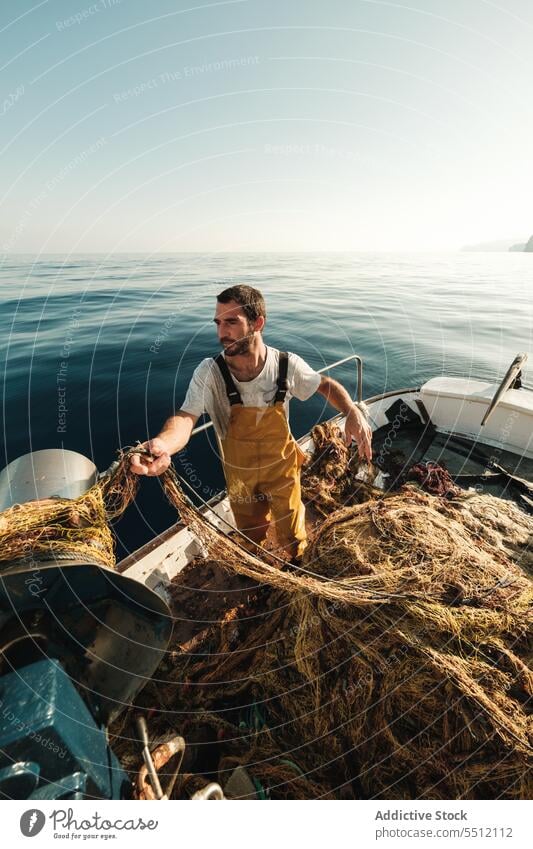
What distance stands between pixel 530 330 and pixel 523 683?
74.6 ft

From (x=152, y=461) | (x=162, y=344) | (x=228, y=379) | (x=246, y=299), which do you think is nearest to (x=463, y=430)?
(x=228, y=379)

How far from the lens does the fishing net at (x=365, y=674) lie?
2.14m

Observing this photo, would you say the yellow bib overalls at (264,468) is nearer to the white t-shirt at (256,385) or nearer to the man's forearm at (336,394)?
the white t-shirt at (256,385)

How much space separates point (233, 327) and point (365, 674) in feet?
8.82

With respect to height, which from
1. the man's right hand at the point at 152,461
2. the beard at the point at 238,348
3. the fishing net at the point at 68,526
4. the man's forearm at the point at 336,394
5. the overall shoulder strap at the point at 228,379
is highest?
the beard at the point at 238,348

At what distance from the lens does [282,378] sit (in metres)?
3.46

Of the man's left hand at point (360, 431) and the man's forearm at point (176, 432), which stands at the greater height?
the man's forearm at point (176, 432)

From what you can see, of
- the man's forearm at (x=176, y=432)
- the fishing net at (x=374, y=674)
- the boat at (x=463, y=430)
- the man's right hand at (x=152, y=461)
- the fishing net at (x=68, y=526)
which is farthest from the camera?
A: the boat at (x=463, y=430)

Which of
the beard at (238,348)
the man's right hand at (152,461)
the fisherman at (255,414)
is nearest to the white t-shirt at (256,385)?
the fisherman at (255,414)

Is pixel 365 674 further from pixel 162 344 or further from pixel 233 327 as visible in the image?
pixel 162 344

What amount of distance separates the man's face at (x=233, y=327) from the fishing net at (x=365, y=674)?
1.29m

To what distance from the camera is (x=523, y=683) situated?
2.16 meters
